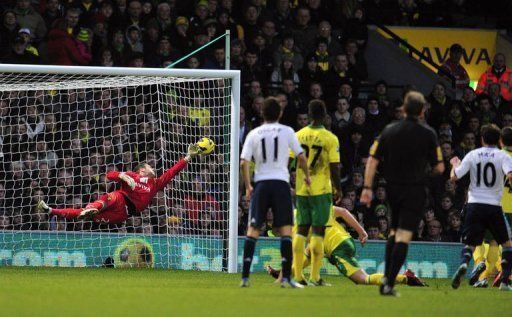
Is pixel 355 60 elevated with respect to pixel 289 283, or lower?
elevated

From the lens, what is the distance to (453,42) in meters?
24.4

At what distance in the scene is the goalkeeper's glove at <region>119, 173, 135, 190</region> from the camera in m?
16.7

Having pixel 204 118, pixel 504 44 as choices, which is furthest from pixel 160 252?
pixel 504 44

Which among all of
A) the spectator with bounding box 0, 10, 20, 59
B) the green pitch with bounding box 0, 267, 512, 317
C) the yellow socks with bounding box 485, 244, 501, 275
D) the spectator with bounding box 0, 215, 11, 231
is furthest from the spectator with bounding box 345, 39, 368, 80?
the green pitch with bounding box 0, 267, 512, 317

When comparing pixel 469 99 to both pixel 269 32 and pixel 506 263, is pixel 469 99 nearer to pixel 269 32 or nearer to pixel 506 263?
pixel 269 32

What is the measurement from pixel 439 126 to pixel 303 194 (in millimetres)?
8828

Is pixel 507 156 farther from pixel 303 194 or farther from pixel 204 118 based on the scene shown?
pixel 204 118

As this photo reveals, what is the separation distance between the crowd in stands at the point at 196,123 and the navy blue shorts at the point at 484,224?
471 centimetres

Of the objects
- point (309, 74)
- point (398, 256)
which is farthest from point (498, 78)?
point (398, 256)

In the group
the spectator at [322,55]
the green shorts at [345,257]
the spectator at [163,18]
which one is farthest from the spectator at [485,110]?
the green shorts at [345,257]

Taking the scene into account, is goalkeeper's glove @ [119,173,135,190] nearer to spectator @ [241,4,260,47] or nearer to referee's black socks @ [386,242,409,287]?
spectator @ [241,4,260,47]

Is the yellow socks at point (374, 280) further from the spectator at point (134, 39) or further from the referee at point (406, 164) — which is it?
the spectator at point (134, 39)

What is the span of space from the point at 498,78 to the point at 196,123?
7.32 m

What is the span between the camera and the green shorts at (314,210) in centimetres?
1268
